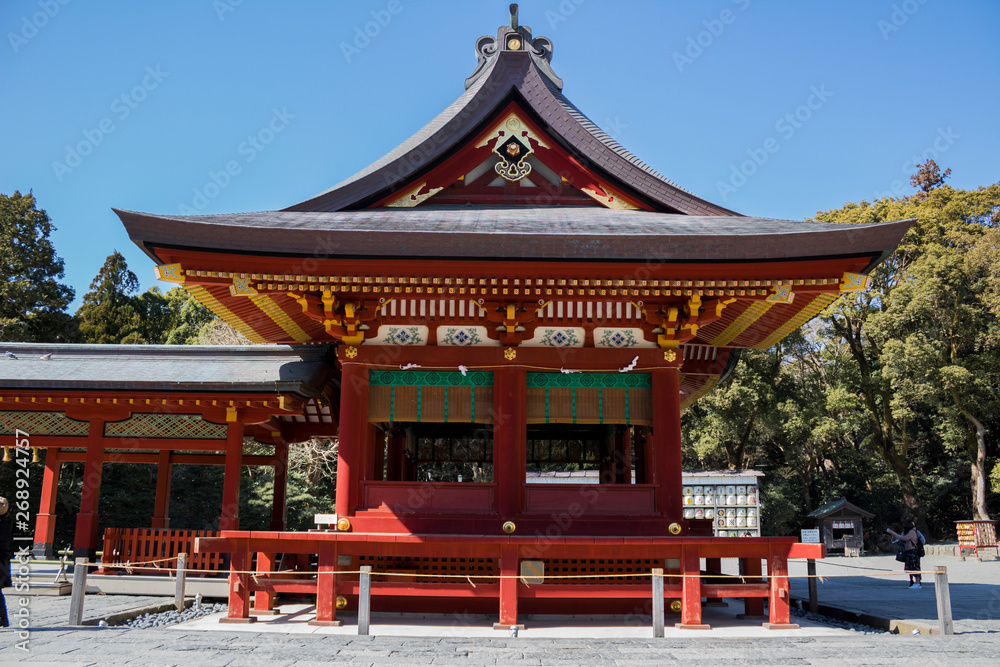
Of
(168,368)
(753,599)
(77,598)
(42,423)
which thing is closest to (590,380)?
(753,599)

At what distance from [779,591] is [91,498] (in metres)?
11.0

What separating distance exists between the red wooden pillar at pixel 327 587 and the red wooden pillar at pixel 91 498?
17.3 ft

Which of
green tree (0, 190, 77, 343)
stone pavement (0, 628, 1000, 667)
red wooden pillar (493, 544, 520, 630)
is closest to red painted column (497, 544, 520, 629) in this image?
red wooden pillar (493, 544, 520, 630)

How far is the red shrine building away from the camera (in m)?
9.25

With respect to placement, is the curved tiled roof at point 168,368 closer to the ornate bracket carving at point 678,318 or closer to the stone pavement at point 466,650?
the stone pavement at point 466,650

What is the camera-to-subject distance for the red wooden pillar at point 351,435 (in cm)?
1004

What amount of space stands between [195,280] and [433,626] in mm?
5442

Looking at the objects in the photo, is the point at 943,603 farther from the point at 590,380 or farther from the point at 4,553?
the point at 4,553

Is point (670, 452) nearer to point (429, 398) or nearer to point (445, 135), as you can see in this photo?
point (429, 398)

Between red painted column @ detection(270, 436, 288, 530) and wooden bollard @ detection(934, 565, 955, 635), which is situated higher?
red painted column @ detection(270, 436, 288, 530)

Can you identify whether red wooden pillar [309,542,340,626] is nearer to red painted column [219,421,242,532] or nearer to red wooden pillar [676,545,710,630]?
red painted column [219,421,242,532]

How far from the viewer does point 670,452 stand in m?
10.1

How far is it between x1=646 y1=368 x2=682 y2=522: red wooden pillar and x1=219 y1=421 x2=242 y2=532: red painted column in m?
7.06

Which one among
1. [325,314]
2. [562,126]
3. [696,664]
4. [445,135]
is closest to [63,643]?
[325,314]
